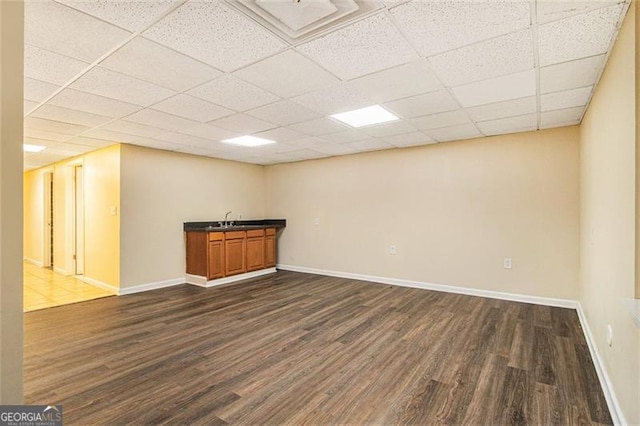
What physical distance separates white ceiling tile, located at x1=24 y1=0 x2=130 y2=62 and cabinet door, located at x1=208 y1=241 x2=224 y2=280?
11.2ft

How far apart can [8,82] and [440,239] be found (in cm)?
475

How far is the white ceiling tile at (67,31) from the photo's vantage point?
1.60 m

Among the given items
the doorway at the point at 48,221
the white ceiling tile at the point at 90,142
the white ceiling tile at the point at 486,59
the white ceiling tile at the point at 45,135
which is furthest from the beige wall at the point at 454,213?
the doorway at the point at 48,221

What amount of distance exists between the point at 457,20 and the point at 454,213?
332 centimetres

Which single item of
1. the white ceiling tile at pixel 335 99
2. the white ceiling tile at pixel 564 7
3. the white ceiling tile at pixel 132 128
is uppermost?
the white ceiling tile at pixel 132 128

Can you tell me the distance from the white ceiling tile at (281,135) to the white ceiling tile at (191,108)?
2.62 feet

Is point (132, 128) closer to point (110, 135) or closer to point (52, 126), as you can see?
point (110, 135)

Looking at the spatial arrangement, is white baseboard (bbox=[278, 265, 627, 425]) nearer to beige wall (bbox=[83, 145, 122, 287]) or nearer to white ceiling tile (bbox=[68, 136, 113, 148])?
beige wall (bbox=[83, 145, 122, 287])

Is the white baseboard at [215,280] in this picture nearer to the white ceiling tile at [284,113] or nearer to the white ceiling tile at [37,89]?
the white ceiling tile at [284,113]

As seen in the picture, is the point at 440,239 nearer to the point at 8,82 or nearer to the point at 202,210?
the point at 202,210

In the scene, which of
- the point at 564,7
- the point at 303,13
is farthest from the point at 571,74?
the point at 303,13

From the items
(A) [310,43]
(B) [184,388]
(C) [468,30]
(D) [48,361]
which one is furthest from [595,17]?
(D) [48,361]

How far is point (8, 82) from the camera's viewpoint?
972mm

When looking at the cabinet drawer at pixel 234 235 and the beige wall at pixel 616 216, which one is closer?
the beige wall at pixel 616 216
